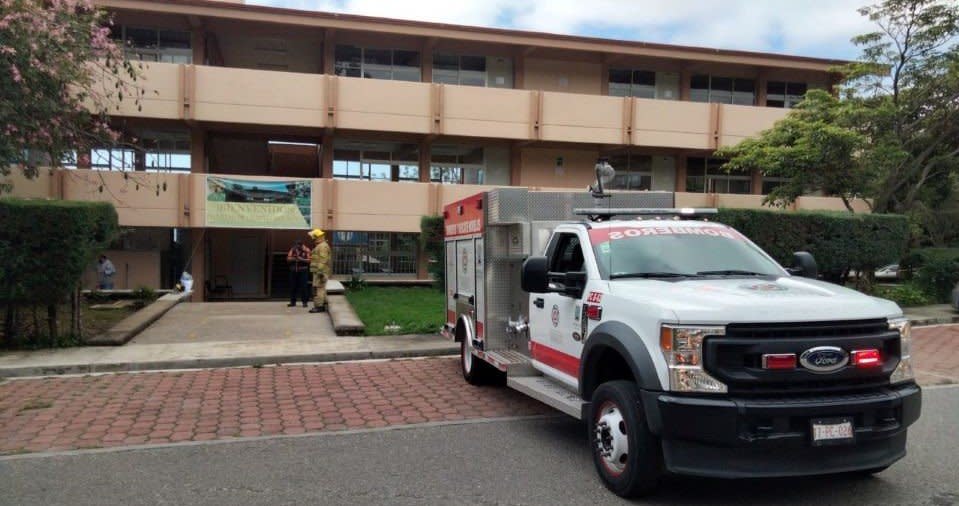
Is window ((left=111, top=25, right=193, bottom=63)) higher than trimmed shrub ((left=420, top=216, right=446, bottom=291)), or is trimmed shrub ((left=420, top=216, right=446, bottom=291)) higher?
window ((left=111, top=25, right=193, bottom=63))

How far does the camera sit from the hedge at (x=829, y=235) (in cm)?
1536

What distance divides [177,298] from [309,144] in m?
9.13

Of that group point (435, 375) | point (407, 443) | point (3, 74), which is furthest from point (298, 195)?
point (407, 443)

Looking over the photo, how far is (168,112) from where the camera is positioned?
65.2 ft

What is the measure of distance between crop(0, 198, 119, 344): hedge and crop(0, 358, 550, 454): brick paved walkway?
1805 mm

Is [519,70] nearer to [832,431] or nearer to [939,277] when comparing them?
[939,277]

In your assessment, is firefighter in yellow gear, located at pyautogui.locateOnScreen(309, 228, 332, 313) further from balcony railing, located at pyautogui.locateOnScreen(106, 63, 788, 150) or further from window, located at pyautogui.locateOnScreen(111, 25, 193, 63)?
window, located at pyautogui.locateOnScreen(111, 25, 193, 63)

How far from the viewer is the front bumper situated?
4035mm

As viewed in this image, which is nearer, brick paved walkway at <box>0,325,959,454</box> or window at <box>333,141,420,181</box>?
brick paved walkway at <box>0,325,959,454</box>

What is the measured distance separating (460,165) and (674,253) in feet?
60.7

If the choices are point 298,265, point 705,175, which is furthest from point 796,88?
point 298,265

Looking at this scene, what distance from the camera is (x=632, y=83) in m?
25.4

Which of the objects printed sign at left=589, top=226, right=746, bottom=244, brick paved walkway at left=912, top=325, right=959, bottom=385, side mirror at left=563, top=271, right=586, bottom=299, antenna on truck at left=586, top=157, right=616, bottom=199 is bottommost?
brick paved walkway at left=912, top=325, right=959, bottom=385

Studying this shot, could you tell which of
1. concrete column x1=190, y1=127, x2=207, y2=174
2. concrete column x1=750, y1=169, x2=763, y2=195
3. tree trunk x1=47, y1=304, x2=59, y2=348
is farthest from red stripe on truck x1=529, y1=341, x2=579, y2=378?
concrete column x1=750, y1=169, x2=763, y2=195
